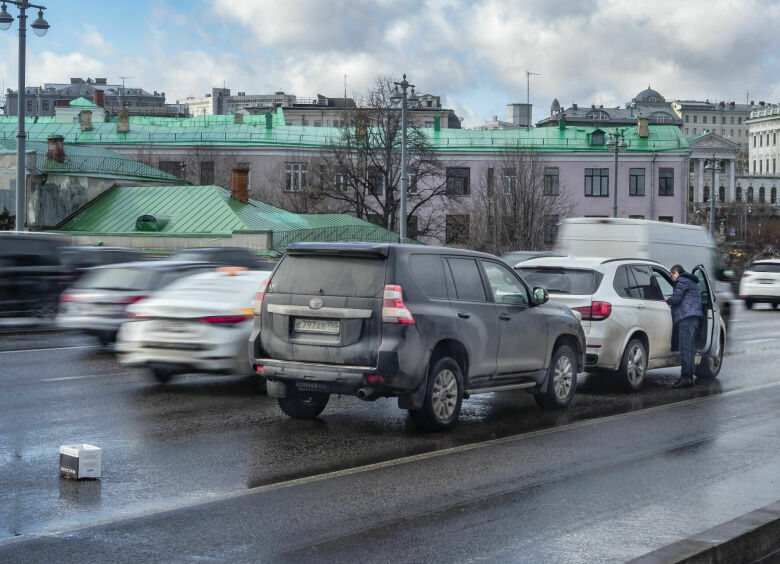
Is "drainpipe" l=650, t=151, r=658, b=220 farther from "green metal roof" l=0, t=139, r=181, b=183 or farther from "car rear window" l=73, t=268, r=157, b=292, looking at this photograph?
"car rear window" l=73, t=268, r=157, b=292

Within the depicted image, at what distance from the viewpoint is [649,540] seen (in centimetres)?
671

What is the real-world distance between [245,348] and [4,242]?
11.3 metres

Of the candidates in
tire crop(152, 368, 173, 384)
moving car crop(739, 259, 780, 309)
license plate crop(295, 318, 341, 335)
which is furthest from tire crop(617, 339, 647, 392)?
moving car crop(739, 259, 780, 309)

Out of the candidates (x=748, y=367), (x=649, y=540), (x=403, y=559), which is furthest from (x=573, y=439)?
(x=748, y=367)

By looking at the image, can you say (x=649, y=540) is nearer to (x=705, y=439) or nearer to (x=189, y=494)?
(x=189, y=494)

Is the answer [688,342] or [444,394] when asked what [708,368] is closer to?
[688,342]

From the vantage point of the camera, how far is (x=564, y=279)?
14383 mm

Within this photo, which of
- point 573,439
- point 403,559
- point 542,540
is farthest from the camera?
point 573,439

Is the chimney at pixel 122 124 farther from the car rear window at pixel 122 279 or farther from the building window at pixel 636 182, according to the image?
the car rear window at pixel 122 279

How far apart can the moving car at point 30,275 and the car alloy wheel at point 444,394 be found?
14685mm

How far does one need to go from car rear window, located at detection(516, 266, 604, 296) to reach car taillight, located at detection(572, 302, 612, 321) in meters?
0.21

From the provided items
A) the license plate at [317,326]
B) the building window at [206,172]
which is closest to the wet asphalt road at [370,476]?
the license plate at [317,326]

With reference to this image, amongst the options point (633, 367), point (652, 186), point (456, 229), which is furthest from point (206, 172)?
point (633, 367)

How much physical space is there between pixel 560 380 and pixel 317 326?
11.5ft
